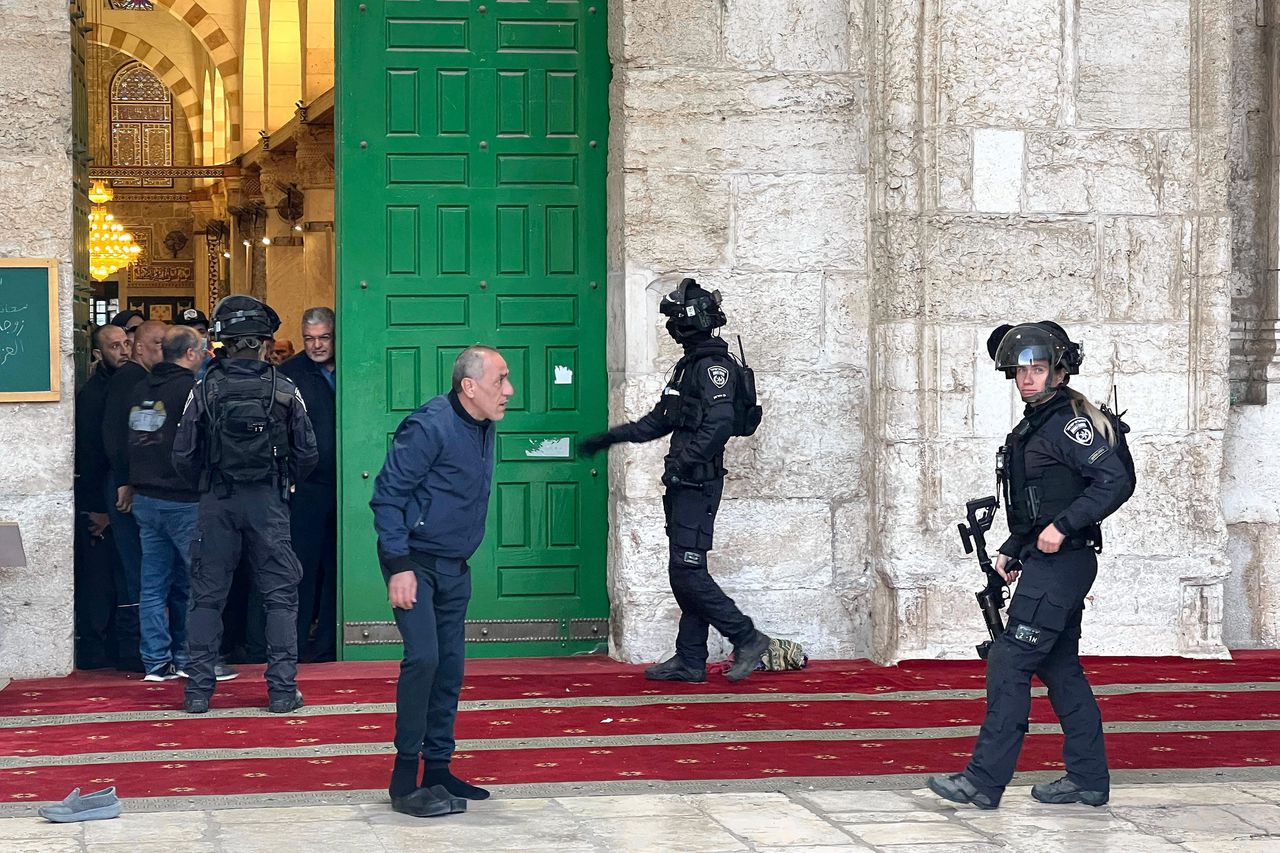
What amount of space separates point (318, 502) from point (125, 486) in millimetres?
1024

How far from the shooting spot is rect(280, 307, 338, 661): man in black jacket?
898 cm

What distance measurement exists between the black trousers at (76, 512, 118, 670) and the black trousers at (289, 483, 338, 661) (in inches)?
38.5

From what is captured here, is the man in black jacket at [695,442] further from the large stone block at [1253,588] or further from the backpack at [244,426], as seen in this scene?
the large stone block at [1253,588]

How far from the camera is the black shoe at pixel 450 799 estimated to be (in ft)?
18.3

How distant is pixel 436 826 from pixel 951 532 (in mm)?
4003

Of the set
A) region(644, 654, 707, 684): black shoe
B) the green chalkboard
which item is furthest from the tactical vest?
the green chalkboard

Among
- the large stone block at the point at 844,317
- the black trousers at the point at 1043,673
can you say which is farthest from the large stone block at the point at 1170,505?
the black trousers at the point at 1043,673

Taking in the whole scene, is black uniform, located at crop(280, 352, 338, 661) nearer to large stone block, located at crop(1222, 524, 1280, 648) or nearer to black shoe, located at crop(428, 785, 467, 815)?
black shoe, located at crop(428, 785, 467, 815)

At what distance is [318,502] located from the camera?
9.05 m

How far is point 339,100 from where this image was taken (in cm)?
892

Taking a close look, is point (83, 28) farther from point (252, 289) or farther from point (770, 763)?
point (252, 289)

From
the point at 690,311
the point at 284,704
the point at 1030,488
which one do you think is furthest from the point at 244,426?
the point at 1030,488

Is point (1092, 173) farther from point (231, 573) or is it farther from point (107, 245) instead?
point (107, 245)

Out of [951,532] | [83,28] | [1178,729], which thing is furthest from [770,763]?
[83,28]
